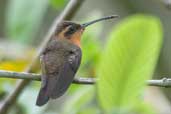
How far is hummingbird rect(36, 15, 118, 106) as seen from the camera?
3.89 metres

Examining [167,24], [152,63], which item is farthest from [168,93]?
[152,63]

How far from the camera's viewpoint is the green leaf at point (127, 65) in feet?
11.3

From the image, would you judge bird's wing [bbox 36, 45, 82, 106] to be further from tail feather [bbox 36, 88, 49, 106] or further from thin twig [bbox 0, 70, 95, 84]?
thin twig [bbox 0, 70, 95, 84]

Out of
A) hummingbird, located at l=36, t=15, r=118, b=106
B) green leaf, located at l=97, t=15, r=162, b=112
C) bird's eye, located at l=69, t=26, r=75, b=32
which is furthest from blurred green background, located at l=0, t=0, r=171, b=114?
bird's eye, located at l=69, t=26, r=75, b=32

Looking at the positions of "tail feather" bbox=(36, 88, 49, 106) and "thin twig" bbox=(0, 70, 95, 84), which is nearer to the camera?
"thin twig" bbox=(0, 70, 95, 84)

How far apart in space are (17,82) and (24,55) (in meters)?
0.45

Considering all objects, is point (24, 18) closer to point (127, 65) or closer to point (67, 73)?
→ point (67, 73)

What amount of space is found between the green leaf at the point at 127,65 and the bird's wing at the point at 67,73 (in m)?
0.42

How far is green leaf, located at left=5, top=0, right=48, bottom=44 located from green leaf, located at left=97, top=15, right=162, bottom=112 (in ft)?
3.38

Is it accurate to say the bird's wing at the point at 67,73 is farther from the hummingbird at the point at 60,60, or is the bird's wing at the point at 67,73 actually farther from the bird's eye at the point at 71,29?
the bird's eye at the point at 71,29

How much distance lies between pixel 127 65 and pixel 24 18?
117cm

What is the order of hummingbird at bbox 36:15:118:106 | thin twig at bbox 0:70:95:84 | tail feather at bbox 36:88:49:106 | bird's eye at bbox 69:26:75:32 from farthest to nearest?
bird's eye at bbox 69:26:75:32 → hummingbird at bbox 36:15:118:106 → tail feather at bbox 36:88:49:106 → thin twig at bbox 0:70:95:84

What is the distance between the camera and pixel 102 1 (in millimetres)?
7156

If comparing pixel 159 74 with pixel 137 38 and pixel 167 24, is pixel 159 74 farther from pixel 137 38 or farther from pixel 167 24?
pixel 137 38
